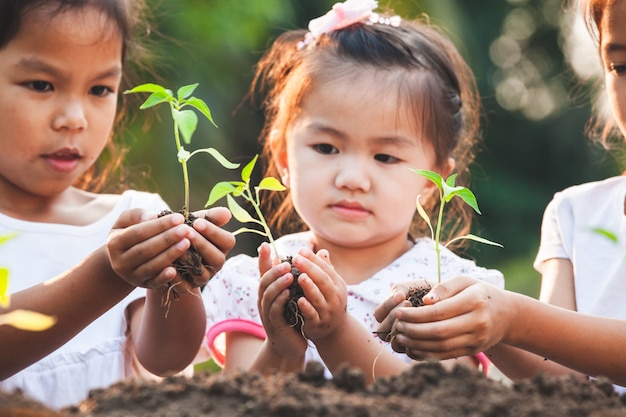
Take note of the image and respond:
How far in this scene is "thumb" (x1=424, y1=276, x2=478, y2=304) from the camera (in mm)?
2027

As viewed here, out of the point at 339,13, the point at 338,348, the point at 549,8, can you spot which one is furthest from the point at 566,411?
the point at 549,8

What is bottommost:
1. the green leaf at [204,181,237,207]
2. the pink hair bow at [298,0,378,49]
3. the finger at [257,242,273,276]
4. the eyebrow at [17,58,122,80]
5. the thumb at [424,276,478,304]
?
the thumb at [424,276,478,304]

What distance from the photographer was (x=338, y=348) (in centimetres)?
236

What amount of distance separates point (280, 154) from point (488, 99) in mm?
4007

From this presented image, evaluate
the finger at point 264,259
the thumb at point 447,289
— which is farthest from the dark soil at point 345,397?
the finger at point 264,259

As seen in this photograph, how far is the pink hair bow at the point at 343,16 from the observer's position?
3.15m

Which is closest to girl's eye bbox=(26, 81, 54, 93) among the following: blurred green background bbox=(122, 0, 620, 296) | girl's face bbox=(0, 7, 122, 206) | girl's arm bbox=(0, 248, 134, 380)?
girl's face bbox=(0, 7, 122, 206)

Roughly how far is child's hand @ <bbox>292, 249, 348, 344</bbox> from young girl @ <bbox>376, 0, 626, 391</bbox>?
0.14 meters

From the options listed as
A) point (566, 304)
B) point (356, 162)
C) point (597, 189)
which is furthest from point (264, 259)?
point (597, 189)

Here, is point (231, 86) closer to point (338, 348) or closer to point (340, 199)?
point (340, 199)

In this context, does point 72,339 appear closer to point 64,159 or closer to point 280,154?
point 64,159

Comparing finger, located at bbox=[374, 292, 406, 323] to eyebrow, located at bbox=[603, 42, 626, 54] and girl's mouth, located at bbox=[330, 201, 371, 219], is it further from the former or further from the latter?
eyebrow, located at bbox=[603, 42, 626, 54]

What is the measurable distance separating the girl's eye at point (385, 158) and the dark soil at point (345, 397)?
1351 millimetres

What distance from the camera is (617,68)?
268 centimetres
